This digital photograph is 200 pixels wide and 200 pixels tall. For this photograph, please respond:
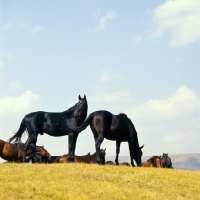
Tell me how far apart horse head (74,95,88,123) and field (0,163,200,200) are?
332cm

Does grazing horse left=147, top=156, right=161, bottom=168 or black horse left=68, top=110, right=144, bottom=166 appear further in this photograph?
grazing horse left=147, top=156, right=161, bottom=168

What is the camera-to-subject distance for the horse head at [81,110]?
20047 millimetres

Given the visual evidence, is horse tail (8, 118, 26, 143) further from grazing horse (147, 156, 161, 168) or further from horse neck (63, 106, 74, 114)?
grazing horse (147, 156, 161, 168)

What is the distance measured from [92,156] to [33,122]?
648 cm

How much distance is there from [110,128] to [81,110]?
181cm

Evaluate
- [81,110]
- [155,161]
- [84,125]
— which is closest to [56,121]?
[81,110]

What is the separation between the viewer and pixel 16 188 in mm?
13000

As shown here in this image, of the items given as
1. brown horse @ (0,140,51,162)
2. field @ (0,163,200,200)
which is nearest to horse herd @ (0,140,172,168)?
brown horse @ (0,140,51,162)

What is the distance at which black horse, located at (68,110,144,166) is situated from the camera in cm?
1927

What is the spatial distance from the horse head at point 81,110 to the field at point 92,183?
3320mm

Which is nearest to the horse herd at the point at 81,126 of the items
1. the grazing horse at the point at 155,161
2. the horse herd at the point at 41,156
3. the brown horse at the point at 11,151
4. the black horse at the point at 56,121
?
the black horse at the point at 56,121

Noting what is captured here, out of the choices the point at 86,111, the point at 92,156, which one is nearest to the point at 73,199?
the point at 86,111

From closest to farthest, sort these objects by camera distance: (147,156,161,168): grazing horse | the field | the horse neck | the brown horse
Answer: the field → the horse neck → the brown horse → (147,156,161,168): grazing horse

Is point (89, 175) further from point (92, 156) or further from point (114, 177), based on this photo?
point (92, 156)
